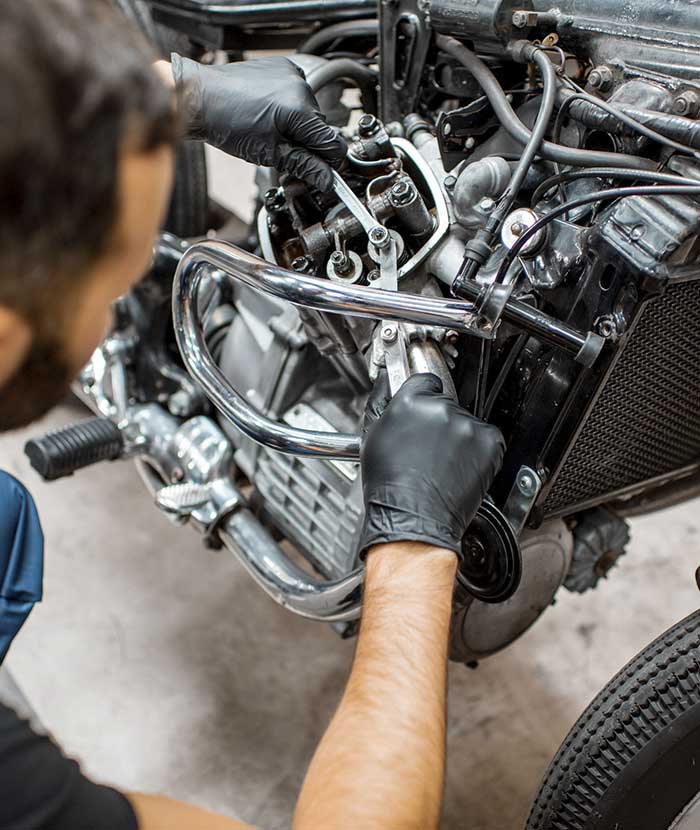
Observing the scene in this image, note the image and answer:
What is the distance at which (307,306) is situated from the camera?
1056mm

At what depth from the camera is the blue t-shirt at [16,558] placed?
0.95m

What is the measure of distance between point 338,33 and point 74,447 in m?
0.96

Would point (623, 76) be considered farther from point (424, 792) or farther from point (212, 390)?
point (424, 792)

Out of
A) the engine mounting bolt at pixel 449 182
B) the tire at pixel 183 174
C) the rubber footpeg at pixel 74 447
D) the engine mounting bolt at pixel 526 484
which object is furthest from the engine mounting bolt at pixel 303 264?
the tire at pixel 183 174

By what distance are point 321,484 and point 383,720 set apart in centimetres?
58

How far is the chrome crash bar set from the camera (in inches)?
38.9

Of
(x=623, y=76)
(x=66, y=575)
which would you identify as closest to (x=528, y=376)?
(x=623, y=76)

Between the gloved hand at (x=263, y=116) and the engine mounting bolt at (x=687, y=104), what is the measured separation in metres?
0.45

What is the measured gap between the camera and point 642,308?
94 centimetres

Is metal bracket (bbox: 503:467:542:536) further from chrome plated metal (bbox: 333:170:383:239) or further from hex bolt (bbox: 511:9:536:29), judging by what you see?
hex bolt (bbox: 511:9:536:29)

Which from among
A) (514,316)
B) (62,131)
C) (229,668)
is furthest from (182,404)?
(62,131)

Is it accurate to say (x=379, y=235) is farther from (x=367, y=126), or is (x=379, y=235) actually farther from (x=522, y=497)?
(x=522, y=497)

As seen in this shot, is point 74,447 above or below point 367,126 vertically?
below

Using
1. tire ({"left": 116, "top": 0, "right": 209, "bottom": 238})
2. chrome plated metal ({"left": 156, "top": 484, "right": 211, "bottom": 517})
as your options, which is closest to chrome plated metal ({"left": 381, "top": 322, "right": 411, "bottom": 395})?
chrome plated metal ({"left": 156, "top": 484, "right": 211, "bottom": 517})
